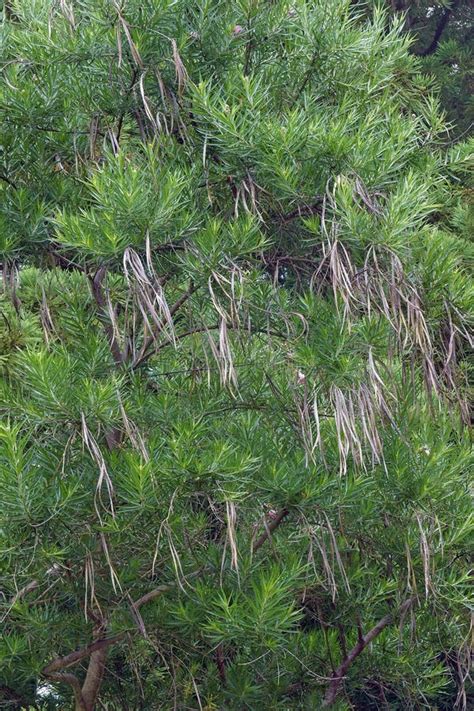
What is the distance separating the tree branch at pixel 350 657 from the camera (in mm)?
3076

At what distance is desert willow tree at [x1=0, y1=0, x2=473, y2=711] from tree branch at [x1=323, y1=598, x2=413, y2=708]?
0.02 meters

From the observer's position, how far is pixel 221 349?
8.18ft

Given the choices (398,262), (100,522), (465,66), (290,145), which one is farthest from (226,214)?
(465,66)

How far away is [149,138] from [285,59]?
442 millimetres

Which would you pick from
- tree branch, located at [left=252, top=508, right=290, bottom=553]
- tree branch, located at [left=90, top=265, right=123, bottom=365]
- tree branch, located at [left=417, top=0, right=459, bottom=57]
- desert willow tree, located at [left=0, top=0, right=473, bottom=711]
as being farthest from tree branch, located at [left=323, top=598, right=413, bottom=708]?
tree branch, located at [left=417, top=0, right=459, bottom=57]

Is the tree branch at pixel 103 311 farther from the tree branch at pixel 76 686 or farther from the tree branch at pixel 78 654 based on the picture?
the tree branch at pixel 76 686

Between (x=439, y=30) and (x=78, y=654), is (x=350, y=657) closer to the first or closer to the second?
(x=78, y=654)

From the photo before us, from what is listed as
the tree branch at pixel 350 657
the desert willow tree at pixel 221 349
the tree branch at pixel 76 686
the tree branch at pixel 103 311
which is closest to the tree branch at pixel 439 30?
the desert willow tree at pixel 221 349

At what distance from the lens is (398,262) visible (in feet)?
8.21

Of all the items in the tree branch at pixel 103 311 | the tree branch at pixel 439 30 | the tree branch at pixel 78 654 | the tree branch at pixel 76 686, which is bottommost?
the tree branch at pixel 76 686

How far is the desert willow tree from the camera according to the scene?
8.07 feet

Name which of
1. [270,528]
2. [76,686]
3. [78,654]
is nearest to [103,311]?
[270,528]

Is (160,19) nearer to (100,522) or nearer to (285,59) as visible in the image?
(285,59)

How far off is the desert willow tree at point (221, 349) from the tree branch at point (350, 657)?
2 centimetres
